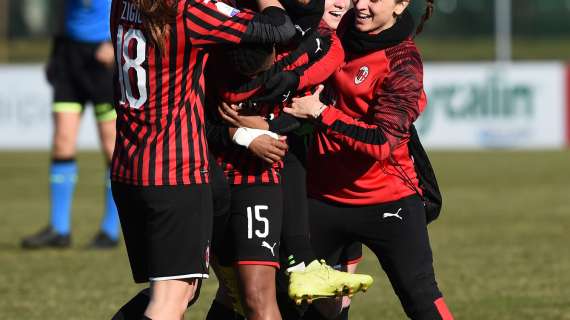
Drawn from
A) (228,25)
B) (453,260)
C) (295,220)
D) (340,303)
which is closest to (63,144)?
(453,260)

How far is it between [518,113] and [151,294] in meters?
16.9

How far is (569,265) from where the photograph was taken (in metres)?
9.16

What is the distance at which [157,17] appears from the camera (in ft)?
15.2

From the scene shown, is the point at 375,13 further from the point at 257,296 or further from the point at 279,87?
the point at 257,296

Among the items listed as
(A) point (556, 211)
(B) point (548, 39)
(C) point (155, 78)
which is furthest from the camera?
(B) point (548, 39)

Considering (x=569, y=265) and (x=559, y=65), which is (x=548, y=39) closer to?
(x=559, y=65)

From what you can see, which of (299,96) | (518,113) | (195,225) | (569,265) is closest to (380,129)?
(299,96)

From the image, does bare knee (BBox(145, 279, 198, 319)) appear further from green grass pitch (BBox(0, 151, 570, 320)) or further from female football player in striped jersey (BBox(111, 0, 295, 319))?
green grass pitch (BBox(0, 151, 570, 320))

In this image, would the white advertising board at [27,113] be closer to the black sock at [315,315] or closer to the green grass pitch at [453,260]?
the green grass pitch at [453,260]

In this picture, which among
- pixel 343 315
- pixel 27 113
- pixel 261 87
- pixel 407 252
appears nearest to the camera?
pixel 261 87

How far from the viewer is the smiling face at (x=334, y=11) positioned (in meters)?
5.75

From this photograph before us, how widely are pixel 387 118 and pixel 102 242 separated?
5.42 metres

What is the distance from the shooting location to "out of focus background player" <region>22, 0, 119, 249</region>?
1020 centimetres

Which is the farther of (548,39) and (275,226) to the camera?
(548,39)
